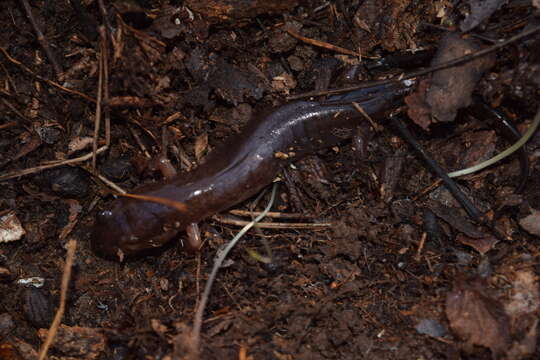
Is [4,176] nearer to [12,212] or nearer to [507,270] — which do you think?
[12,212]

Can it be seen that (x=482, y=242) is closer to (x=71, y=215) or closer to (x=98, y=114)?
(x=98, y=114)

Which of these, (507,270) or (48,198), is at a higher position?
(48,198)

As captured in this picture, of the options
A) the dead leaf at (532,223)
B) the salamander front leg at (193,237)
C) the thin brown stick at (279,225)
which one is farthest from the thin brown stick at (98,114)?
the dead leaf at (532,223)

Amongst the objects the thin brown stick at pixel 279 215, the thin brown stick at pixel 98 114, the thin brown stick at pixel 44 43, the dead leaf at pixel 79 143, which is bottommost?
the thin brown stick at pixel 279 215

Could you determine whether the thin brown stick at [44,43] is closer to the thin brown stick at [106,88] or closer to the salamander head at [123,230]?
the thin brown stick at [106,88]

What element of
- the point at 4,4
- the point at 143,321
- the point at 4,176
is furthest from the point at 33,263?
the point at 4,4

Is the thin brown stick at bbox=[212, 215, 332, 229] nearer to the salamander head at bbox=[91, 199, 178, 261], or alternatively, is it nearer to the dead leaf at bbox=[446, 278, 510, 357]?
the salamander head at bbox=[91, 199, 178, 261]
